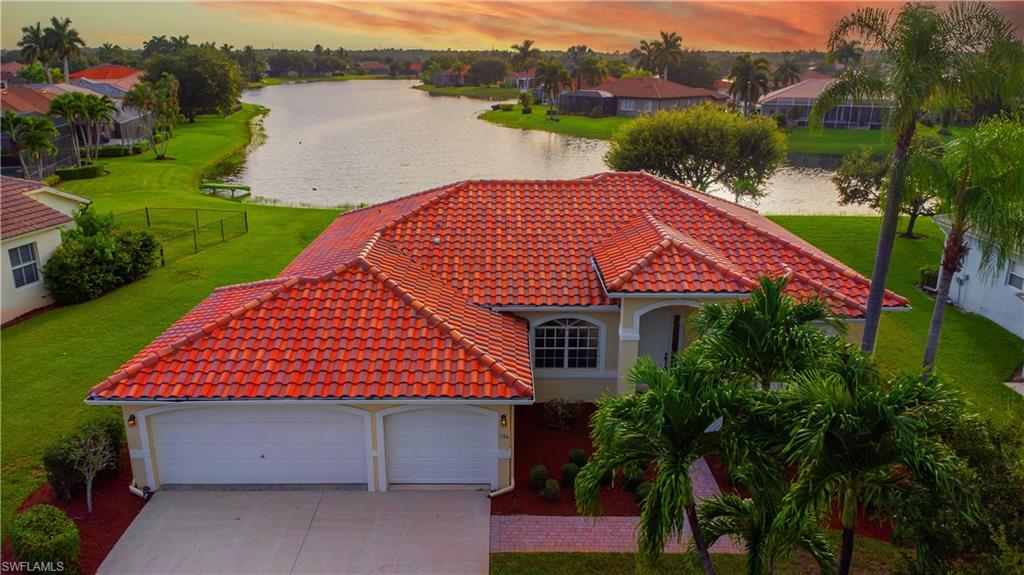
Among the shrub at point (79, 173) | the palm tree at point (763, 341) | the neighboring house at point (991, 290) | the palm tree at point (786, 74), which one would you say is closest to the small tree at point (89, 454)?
the palm tree at point (763, 341)

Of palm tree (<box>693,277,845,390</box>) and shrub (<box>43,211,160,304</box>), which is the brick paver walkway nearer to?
palm tree (<box>693,277,845,390</box>)

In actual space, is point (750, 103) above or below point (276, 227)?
above

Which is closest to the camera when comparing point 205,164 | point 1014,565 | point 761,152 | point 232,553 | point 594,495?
point 1014,565

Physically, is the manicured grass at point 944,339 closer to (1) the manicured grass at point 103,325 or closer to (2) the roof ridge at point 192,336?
(2) the roof ridge at point 192,336

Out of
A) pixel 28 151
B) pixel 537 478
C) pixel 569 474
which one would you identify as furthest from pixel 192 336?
pixel 28 151

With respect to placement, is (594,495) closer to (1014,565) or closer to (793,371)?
(793,371)

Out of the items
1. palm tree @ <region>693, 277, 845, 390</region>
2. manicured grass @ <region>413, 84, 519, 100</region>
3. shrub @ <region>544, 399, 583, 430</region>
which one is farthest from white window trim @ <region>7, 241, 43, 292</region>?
manicured grass @ <region>413, 84, 519, 100</region>

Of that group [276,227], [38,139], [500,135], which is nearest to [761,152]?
[276,227]
